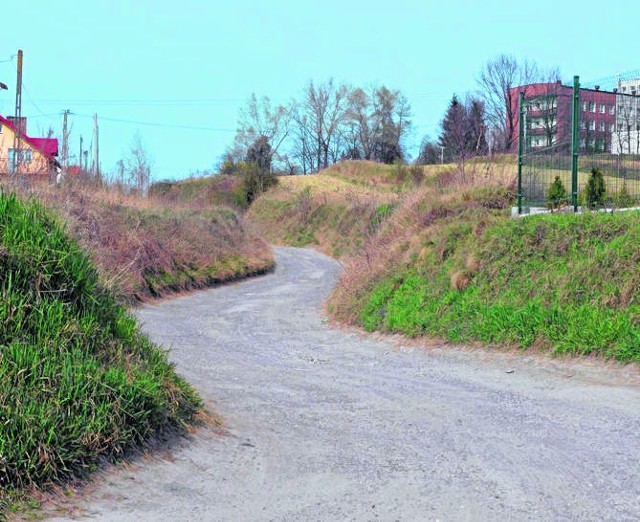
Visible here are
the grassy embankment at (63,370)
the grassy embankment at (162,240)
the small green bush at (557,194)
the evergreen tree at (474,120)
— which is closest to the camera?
the grassy embankment at (63,370)

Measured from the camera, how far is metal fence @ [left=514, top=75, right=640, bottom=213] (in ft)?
53.3

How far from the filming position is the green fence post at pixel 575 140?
15914 mm

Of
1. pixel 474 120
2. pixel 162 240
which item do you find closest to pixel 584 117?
pixel 162 240

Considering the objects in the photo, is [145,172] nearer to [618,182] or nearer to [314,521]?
[618,182]

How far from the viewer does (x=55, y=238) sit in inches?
306

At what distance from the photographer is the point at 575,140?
16.2 meters

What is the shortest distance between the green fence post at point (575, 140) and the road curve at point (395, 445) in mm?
4716

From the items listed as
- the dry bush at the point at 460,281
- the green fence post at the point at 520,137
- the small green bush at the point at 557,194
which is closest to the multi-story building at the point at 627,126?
the small green bush at the point at 557,194

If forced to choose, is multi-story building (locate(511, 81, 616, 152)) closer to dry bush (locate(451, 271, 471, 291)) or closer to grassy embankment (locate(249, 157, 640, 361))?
grassy embankment (locate(249, 157, 640, 361))

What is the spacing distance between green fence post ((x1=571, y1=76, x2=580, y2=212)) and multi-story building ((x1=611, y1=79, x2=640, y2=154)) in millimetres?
972

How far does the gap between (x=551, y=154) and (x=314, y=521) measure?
526 inches

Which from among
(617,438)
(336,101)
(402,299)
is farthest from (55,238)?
(336,101)

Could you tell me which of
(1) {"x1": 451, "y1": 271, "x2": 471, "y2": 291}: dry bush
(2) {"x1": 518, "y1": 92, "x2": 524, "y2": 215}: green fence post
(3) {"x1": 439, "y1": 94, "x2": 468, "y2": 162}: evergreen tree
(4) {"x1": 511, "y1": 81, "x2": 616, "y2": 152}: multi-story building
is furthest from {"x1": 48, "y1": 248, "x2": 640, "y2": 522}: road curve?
(3) {"x1": 439, "y1": 94, "x2": 468, "y2": 162}: evergreen tree

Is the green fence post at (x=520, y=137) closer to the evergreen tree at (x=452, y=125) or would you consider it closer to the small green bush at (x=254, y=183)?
the evergreen tree at (x=452, y=125)
